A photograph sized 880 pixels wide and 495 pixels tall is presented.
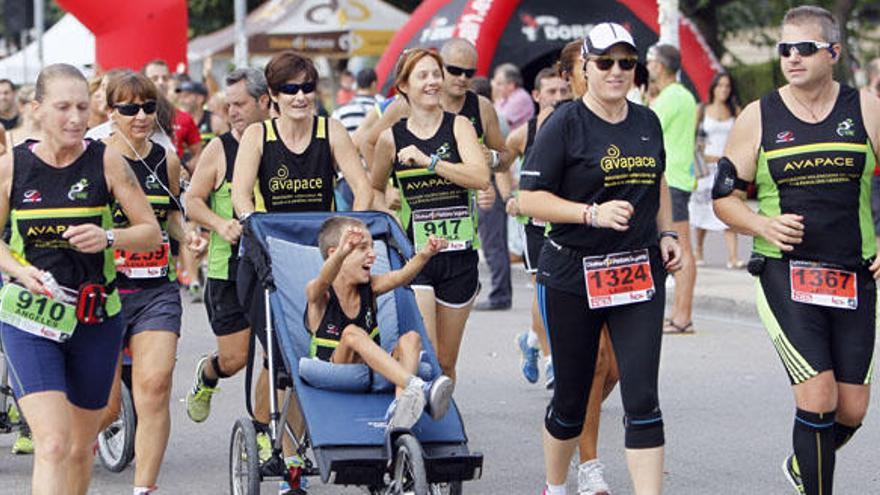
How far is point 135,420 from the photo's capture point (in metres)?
8.33

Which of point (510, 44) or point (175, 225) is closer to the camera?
point (175, 225)

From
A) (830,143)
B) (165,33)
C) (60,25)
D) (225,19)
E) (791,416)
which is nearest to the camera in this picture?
(830,143)

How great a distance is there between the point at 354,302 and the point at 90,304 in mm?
1440

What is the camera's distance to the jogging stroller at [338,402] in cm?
658

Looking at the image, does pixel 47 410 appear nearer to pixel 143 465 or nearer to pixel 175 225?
pixel 143 465

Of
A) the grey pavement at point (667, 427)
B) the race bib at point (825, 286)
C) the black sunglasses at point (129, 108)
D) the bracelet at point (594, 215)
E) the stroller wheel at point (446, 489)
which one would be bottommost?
the grey pavement at point (667, 427)

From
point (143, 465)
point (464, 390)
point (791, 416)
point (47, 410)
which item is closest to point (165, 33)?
point (464, 390)

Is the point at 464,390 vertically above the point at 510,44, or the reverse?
the point at 510,44

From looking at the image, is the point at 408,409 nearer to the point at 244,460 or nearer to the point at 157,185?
the point at 244,460

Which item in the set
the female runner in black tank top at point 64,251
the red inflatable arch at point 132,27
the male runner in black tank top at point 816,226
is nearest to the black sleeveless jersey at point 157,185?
the female runner in black tank top at point 64,251

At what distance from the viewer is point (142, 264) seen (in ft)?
25.2

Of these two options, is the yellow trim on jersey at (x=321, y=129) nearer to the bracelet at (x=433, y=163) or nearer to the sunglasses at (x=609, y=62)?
the bracelet at (x=433, y=163)

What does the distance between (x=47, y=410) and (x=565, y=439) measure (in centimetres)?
211

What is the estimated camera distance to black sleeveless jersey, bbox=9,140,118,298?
6148 mm
